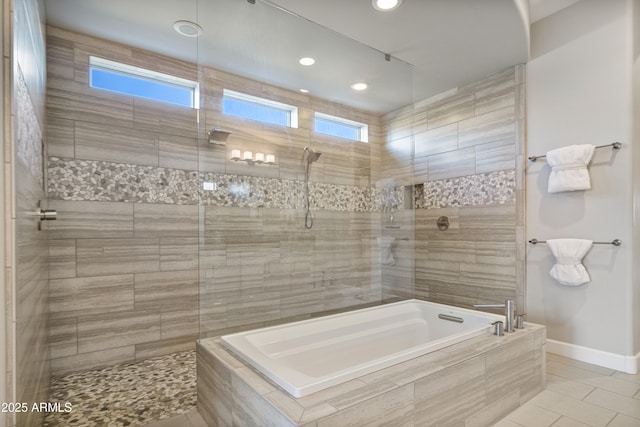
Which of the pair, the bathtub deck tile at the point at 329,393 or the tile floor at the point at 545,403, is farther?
the tile floor at the point at 545,403

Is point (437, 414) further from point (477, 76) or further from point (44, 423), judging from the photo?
point (477, 76)

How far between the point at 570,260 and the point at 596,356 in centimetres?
78

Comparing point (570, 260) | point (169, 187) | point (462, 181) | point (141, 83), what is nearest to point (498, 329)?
point (570, 260)

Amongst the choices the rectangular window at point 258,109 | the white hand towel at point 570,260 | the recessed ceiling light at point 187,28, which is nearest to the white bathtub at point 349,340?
the white hand towel at point 570,260

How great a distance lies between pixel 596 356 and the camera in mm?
2748

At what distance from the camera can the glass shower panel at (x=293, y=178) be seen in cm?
280

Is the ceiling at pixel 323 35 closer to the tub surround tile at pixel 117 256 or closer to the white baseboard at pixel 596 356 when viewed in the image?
the tub surround tile at pixel 117 256

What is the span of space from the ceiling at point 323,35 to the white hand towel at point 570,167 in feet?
3.11

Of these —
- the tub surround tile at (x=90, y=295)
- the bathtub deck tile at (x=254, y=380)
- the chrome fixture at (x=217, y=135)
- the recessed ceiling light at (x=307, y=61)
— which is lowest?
the bathtub deck tile at (x=254, y=380)

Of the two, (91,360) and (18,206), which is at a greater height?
(18,206)

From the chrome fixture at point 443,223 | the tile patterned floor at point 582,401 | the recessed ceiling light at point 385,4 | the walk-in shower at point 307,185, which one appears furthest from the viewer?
the chrome fixture at point 443,223

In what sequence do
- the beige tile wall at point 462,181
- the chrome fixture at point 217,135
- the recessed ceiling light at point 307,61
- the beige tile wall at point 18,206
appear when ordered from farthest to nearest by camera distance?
the beige tile wall at point 462,181, the recessed ceiling light at point 307,61, the chrome fixture at point 217,135, the beige tile wall at point 18,206

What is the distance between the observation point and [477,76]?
3.43 meters

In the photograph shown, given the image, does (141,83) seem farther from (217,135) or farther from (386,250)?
(386,250)
